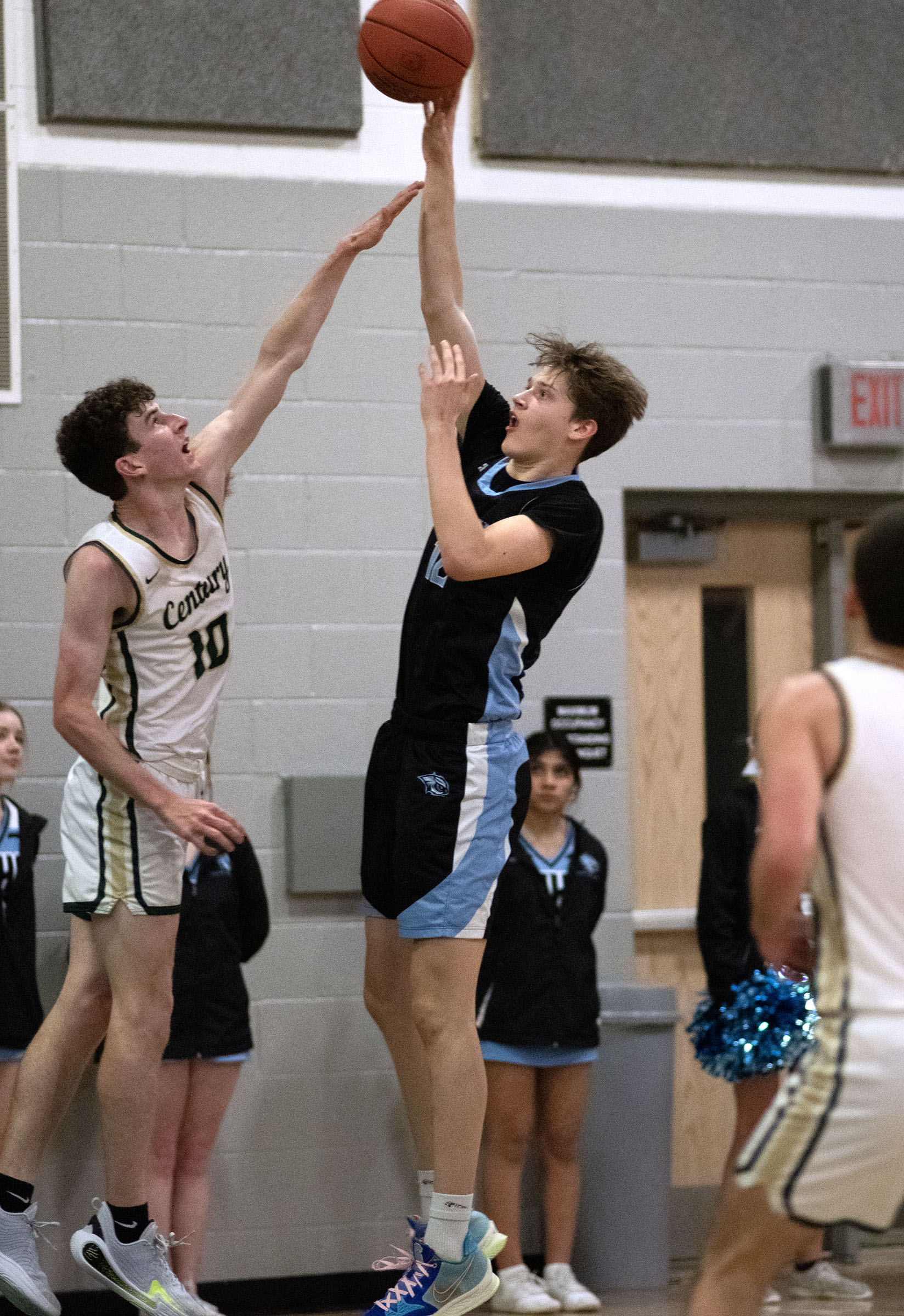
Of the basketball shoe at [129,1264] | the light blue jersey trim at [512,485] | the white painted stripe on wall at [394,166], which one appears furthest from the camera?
the white painted stripe on wall at [394,166]

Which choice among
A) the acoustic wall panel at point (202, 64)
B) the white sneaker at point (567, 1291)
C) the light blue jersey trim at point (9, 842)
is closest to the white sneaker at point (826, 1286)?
the white sneaker at point (567, 1291)

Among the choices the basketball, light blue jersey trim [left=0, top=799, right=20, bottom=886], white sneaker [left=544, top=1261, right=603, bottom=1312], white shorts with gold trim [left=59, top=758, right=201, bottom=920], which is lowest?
white sneaker [left=544, top=1261, right=603, bottom=1312]

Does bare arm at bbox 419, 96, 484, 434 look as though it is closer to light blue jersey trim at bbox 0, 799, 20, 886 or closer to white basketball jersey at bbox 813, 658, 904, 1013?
white basketball jersey at bbox 813, 658, 904, 1013

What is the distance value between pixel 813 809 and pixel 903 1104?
45cm

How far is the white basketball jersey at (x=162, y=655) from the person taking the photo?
358 centimetres

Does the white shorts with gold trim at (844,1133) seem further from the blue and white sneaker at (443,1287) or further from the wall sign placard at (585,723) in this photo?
the wall sign placard at (585,723)

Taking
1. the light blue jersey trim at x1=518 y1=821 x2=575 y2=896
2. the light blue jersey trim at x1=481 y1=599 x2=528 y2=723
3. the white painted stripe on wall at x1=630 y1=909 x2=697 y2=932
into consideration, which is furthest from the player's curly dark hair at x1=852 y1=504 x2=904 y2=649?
the white painted stripe on wall at x1=630 y1=909 x2=697 y2=932

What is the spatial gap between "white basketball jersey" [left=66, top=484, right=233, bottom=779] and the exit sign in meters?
3.05

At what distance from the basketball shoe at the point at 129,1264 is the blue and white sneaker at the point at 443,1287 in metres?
0.47

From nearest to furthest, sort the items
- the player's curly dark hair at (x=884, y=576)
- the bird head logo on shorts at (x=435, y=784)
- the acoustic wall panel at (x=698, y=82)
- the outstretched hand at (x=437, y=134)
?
the player's curly dark hair at (x=884, y=576) < the bird head logo on shorts at (x=435, y=784) < the outstretched hand at (x=437, y=134) < the acoustic wall panel at (x=698, y=82)

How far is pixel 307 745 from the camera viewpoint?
5.51 m

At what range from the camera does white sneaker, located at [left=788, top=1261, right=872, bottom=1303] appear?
17.3ft

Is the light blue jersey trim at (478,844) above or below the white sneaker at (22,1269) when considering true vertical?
above

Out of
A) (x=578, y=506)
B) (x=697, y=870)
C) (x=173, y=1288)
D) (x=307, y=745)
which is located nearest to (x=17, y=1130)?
(x=173, y=1288)
